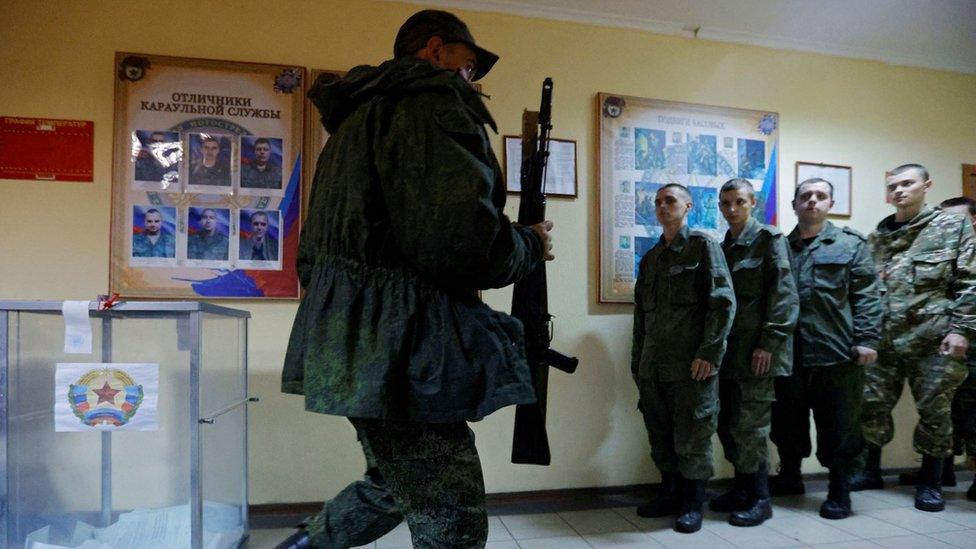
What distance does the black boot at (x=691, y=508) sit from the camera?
235 cm

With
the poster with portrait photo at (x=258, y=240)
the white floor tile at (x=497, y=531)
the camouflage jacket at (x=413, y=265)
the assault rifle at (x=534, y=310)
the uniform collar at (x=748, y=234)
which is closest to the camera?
the camouflage jacket at (x=413, y=265)

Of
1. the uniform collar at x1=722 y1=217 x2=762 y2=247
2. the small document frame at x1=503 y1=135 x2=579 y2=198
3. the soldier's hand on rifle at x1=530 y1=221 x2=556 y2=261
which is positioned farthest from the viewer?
the small document frame at x1=503 y1=135 x2=579 y2=198

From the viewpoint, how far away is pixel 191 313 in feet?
5.38

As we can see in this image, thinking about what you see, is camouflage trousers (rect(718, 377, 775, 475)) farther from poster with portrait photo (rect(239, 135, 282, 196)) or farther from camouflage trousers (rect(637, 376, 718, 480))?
poster with portrait photo (rect(239, 135, 282, 196))

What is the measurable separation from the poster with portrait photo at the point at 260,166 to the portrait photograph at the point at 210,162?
55mm

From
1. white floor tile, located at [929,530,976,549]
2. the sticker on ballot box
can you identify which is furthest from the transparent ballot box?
white floor tile, located at [929,530,976,549]

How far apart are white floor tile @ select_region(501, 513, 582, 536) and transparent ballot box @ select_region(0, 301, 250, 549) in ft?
3.74

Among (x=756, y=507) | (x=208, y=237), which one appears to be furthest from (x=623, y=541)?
(x=208, y=237)

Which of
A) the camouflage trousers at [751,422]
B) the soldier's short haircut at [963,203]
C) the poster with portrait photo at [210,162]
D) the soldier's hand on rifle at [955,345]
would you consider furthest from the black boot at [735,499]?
the poster with portrait photo at [210,162]

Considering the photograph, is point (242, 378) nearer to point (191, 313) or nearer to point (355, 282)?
point (191, 313)

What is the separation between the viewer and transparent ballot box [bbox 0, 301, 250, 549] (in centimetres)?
158

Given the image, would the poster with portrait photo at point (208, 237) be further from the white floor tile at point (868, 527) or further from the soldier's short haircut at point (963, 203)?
the soldier's short haircut at point (963, 203)

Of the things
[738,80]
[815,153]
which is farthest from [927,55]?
[738,80]

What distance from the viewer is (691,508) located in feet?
7.88
